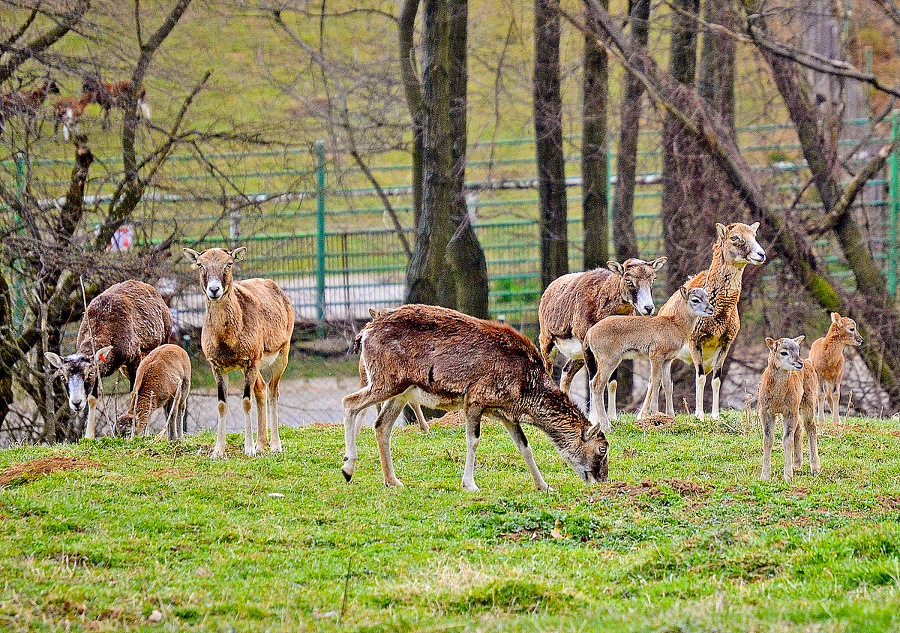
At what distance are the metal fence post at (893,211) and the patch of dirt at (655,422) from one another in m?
12.1

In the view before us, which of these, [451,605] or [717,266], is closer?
[451,605]

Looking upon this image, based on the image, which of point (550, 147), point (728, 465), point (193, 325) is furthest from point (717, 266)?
point (193, 325)

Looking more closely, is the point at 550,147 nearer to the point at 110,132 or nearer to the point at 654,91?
the point at 654,91

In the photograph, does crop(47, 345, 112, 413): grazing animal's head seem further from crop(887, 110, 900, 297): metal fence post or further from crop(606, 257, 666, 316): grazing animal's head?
crop(887, 110, 900, 297): metal fence post

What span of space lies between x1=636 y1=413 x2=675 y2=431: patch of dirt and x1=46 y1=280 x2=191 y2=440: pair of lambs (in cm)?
534

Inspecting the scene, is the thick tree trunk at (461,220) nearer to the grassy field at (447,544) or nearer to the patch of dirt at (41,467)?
the grassy field at (447,544)

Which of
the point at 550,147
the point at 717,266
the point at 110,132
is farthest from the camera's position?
the point at 550,147

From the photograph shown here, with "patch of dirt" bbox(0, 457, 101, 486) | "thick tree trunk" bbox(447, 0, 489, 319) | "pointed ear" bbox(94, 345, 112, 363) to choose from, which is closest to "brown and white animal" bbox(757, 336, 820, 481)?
"patch of dirt" bbox(0, 457, 101, 486)

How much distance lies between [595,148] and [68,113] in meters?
8.84

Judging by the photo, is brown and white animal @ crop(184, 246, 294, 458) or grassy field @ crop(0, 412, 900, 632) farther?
brown and white animal @ crop(184, 246, 294, 458)

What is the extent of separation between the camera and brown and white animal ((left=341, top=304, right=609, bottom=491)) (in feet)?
28.7

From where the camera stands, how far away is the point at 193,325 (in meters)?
19.7

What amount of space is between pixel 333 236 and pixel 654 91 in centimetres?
743

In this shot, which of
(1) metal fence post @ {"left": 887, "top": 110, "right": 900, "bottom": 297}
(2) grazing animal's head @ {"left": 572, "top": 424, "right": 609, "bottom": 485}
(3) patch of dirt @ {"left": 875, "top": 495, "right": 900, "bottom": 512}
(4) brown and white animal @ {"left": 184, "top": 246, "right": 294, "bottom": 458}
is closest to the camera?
(3) patch of dirt @ {"left": 875, "top": 495, "right": 900, "bottom": 512}
